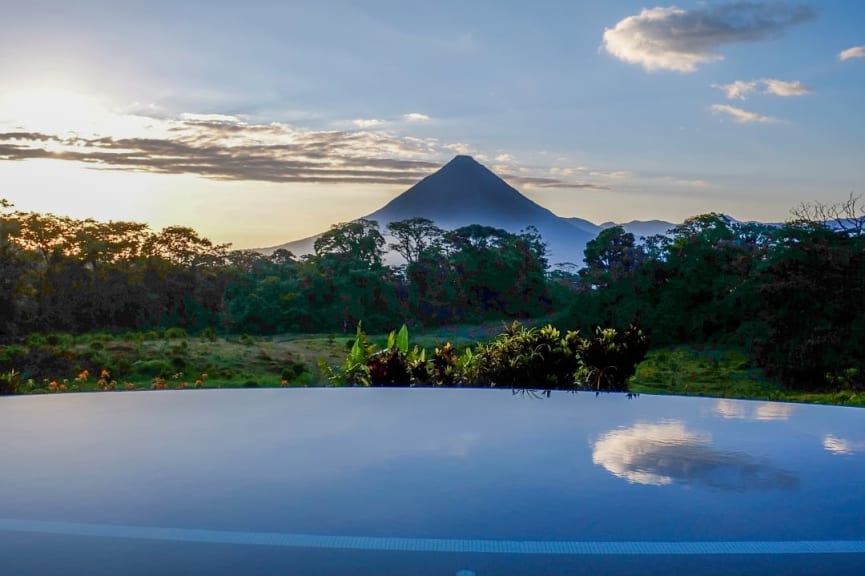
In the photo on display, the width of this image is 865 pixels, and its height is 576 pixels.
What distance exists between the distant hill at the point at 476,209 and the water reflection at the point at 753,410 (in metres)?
14.9

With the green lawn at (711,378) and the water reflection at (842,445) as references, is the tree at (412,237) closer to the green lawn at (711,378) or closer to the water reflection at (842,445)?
the green lawn at (711,378)

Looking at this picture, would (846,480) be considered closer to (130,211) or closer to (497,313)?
(497,313)

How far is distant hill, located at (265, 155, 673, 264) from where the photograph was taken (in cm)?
2477

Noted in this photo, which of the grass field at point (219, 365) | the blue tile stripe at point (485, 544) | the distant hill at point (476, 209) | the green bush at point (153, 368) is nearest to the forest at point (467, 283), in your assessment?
the grass field at point (219, 365)

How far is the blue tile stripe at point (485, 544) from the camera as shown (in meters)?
3.26

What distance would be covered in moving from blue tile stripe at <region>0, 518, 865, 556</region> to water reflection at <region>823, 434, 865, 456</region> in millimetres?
2204

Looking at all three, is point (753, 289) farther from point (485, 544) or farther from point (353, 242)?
point (485, 544)

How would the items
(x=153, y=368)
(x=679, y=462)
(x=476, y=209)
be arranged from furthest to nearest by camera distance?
(x=476, y=209) → (x=153, y=368) → (x=679, y=462)

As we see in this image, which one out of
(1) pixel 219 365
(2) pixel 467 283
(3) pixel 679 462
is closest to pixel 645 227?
(2) pixel 467 283

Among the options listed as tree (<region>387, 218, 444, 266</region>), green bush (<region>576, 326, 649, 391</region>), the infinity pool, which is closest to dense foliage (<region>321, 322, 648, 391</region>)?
green bush (<region>576, 326, 649, 391</region>)

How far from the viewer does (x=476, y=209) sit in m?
32.3

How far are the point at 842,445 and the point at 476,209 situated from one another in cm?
2714

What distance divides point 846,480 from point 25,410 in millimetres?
6767

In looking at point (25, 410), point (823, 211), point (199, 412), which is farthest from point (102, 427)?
point (823, 211)
